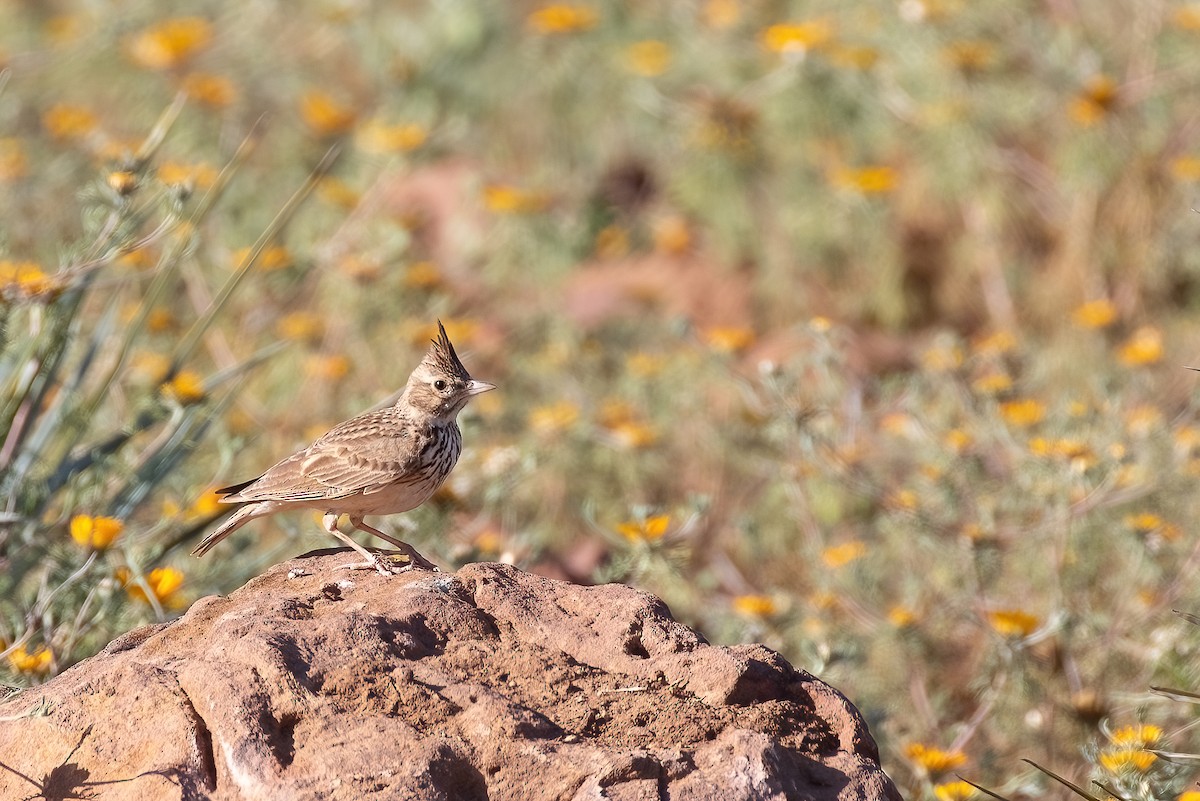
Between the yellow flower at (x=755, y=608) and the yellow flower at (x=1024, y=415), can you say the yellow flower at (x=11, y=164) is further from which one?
the yellow flower at (x=1024, y=415)

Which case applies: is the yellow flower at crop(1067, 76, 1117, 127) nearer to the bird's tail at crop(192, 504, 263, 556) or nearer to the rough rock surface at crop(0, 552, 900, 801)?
the bird's tail at crop(192, 504, 263, 556)

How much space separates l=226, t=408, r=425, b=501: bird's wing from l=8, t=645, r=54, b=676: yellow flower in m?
0.74

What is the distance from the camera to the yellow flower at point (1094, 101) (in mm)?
9375

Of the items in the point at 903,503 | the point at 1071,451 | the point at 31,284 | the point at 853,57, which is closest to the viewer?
the point at 31,284

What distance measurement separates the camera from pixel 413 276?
802cm

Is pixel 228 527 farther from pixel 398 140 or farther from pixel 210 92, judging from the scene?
pixel 210 92

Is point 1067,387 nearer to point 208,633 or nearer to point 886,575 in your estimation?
point 886,575

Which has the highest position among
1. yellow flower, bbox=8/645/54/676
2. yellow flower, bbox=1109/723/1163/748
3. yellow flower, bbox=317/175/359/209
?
yellow flower, bbox=8/645/54/676

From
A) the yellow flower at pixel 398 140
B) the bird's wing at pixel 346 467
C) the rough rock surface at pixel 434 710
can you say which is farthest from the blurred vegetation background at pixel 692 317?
the rough rock surface at pixel 434 710

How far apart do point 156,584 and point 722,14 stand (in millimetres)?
8327

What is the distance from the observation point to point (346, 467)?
15.2 feet

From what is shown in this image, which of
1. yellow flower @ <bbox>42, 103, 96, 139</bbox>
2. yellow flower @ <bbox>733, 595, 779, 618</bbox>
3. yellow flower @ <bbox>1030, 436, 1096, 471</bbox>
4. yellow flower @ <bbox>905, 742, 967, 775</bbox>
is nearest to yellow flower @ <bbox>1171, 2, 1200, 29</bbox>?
yellow flower @ <bbox>1030, 436, 1096, 471</bbox>

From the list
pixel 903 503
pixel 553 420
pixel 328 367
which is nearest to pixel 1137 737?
pixel 903 503

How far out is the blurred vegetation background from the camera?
17.9 feet
